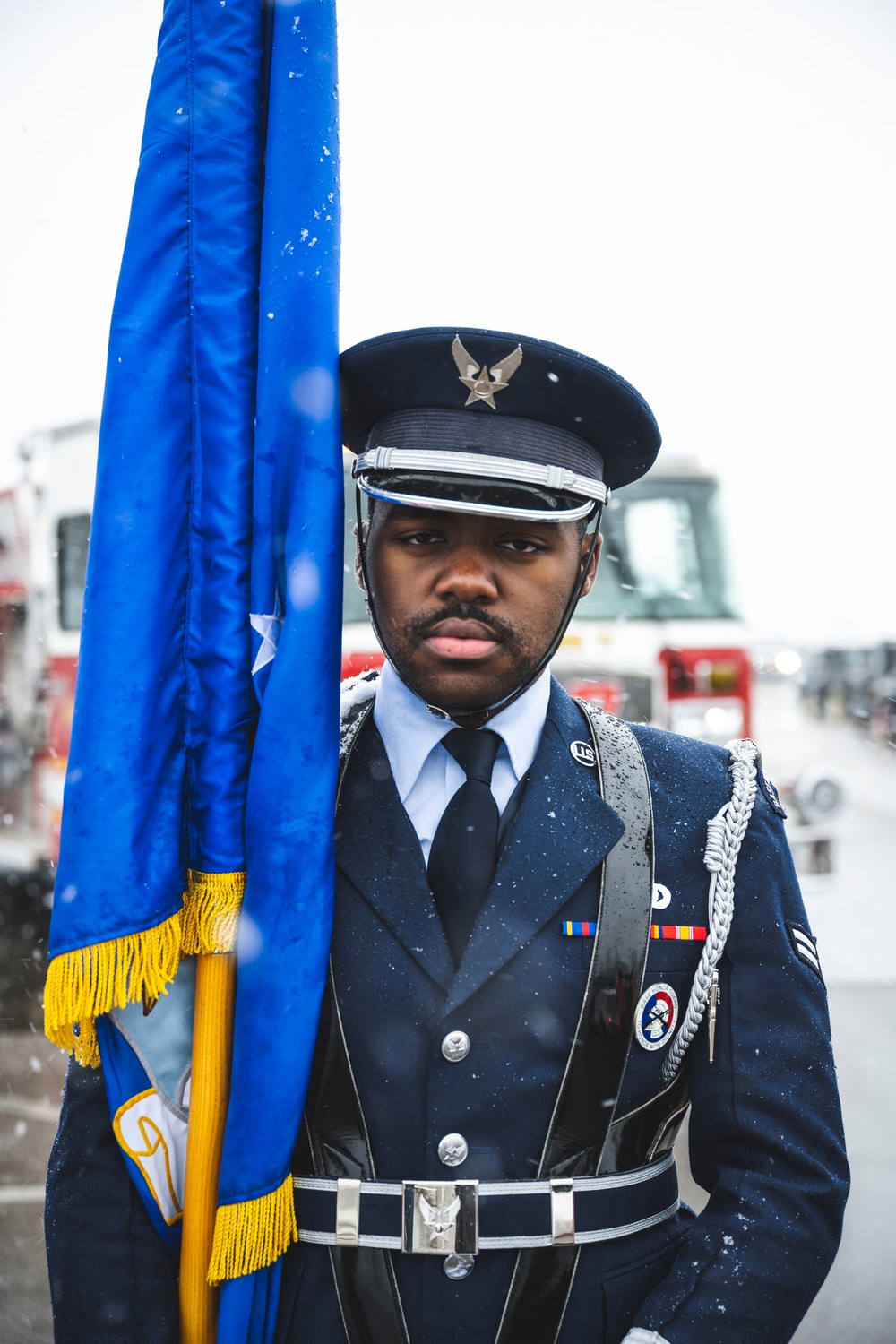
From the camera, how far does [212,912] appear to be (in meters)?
1.29

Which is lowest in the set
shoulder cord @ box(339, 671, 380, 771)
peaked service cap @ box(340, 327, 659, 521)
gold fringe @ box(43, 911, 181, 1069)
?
gold fringe @ box(43, 911, 181, 1069)

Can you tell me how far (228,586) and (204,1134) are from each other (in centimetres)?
76

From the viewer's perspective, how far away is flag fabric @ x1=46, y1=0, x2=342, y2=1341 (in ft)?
4.08

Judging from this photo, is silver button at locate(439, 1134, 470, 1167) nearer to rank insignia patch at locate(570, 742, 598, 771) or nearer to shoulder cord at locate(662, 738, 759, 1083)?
shoulder cord at locate(662, 738, 759, 1083)

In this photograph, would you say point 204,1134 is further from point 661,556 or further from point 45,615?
point 45,615

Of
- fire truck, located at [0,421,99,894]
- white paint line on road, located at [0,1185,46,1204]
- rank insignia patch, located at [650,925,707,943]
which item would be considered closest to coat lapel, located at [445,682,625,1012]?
rank insignia patch, located at [650,925,707,943]

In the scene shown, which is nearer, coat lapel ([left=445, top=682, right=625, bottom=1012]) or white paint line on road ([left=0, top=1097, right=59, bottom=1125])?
coat lapel ([left=445, top=682, right=625, bottom=1012])

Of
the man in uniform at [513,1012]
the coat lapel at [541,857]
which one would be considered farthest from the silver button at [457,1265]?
the coat lapel at [541,857]

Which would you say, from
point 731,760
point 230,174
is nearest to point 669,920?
point 731,760

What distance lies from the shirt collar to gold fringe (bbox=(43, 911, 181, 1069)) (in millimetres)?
417

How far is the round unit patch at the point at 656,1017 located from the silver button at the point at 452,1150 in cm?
29

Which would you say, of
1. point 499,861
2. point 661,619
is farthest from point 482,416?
point 661,619

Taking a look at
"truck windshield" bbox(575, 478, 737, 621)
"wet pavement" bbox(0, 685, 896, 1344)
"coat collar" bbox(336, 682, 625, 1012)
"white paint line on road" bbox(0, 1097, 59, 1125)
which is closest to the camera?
"coat collar" bbox(336, 682, 625, 1012)

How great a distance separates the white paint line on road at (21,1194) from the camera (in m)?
3.10
